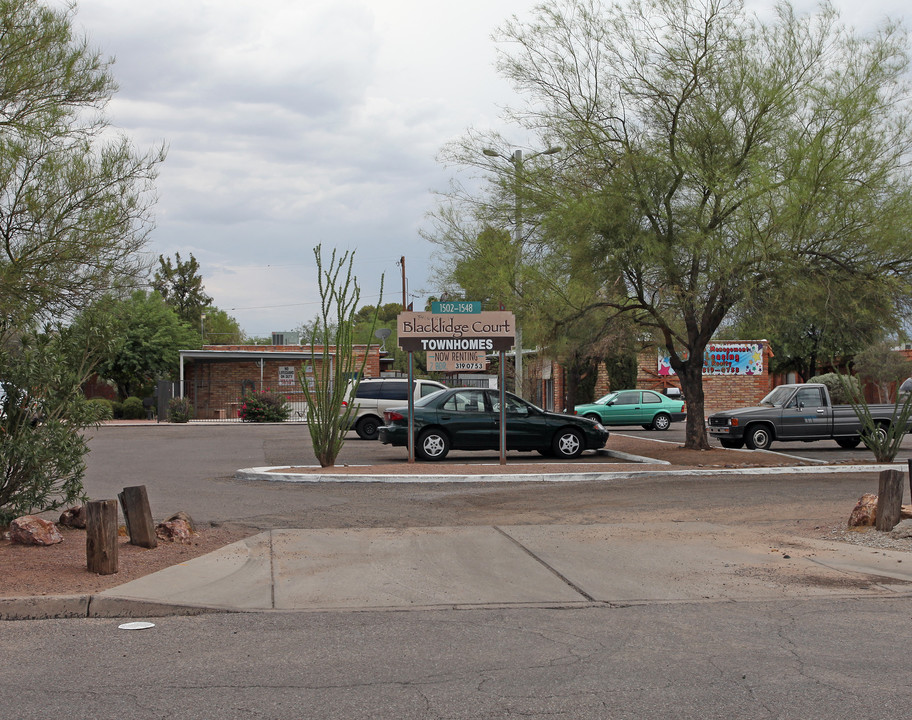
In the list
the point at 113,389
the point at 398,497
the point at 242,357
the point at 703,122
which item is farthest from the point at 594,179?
the point at 113,389

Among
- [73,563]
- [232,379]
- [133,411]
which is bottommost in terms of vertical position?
[73,563]

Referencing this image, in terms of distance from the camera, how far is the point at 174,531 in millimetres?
9477

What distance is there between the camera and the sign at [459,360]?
18.7 meters

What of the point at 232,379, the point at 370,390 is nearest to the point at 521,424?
the point at 370,390

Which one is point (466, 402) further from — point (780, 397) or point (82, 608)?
point (82, 608)

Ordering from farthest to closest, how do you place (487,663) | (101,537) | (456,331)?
(456,331) < (101,537) < (487,663)

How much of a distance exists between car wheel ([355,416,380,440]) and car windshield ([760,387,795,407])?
11.2 m

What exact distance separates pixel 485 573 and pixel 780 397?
1660 centimetres

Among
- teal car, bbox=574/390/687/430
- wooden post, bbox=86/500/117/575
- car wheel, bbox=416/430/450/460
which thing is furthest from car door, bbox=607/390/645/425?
wooden post, bbox=86/500/117/575

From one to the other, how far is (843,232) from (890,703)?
14012 millimetres

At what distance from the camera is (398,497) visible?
45.1 feet

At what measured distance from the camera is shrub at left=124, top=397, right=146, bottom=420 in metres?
44.9

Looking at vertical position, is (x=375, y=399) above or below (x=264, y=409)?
above

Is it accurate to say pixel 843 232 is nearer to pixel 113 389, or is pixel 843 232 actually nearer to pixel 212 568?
pixel 212 568
